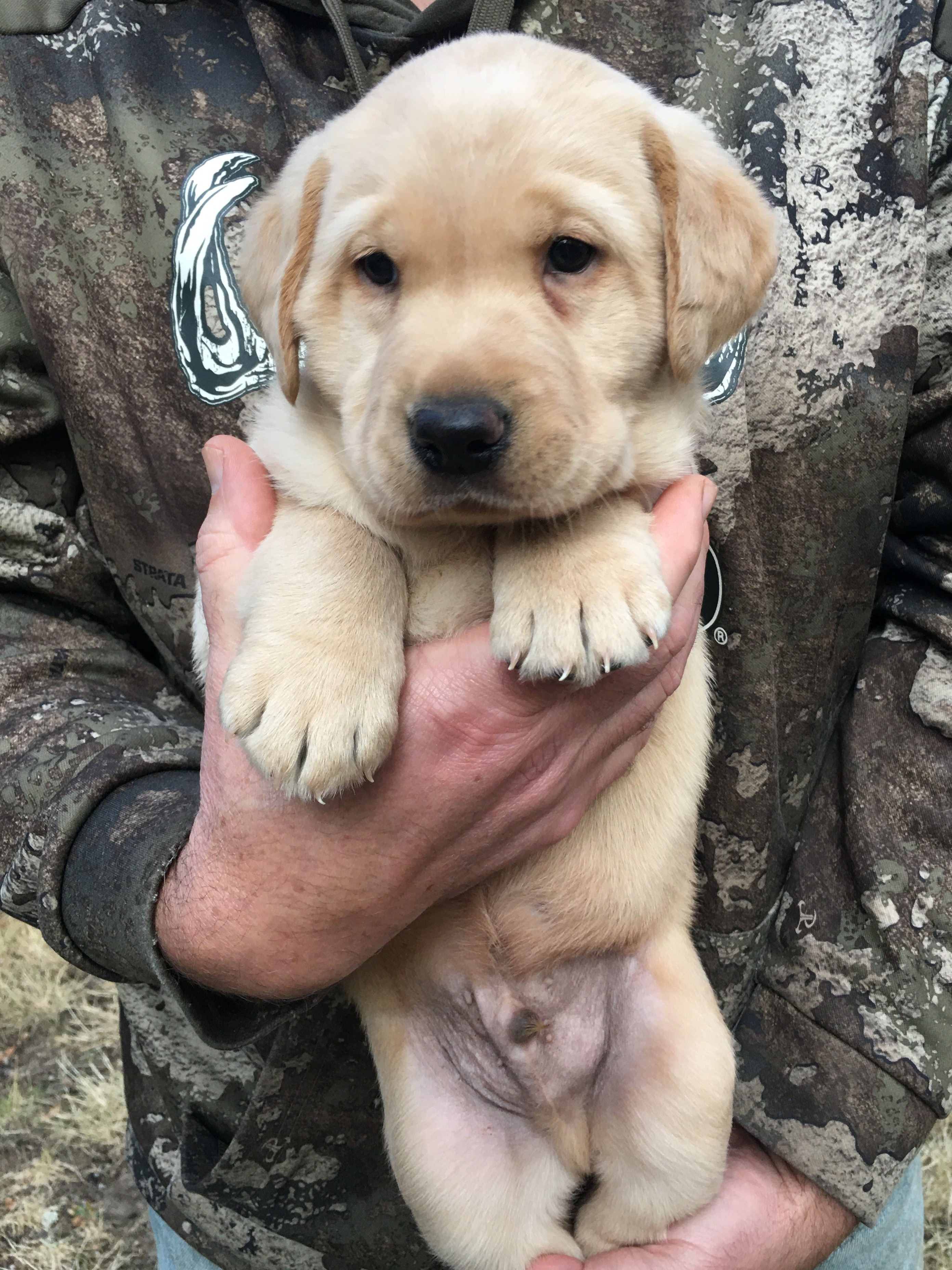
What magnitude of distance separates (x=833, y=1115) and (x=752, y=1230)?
284 millimetres

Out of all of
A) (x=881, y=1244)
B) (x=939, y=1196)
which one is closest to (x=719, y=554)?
(x=881, y=1244)

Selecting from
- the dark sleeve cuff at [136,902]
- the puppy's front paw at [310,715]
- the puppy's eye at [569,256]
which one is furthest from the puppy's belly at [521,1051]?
the puppy's eye at [569,256]

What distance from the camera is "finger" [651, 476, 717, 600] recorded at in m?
1.82

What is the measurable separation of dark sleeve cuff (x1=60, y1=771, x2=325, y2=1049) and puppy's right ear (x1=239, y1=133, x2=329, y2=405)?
33.5 inches

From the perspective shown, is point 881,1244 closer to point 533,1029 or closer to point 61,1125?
point 533,1029

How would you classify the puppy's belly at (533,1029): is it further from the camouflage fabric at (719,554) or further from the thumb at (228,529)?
the thumb at (228,529)

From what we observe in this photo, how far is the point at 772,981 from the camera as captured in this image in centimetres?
232

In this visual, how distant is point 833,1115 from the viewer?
2.17m

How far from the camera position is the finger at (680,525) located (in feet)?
5.97

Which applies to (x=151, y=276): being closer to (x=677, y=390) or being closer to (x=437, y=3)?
(x=437, y=3)

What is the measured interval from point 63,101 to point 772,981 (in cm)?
245

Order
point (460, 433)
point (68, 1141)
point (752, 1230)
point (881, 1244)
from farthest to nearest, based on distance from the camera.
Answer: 1. point (68, 1141)
2. point (881, 1244)
3. point (752, 1230)
4. point (460, 433)

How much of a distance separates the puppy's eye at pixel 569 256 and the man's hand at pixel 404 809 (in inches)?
17.2

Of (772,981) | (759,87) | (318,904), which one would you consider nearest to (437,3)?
(759,87)
